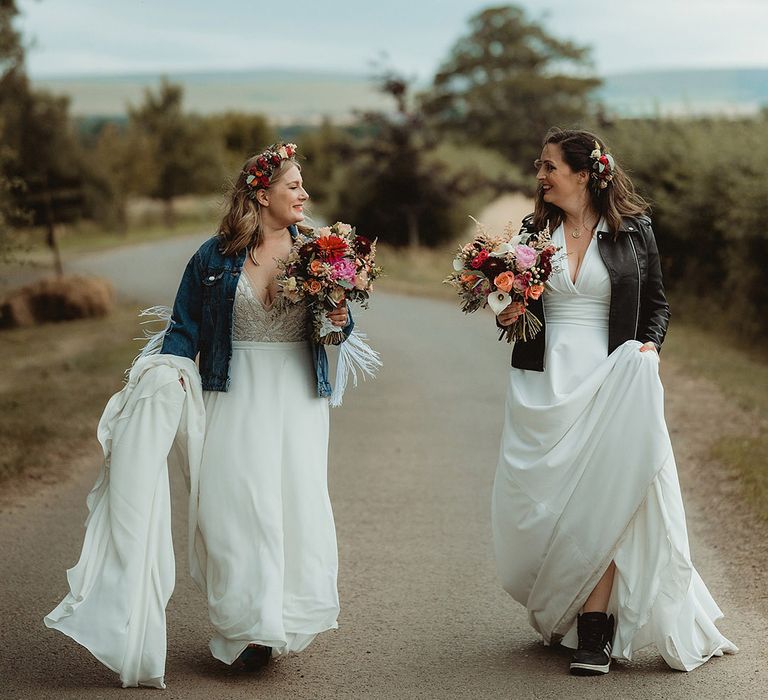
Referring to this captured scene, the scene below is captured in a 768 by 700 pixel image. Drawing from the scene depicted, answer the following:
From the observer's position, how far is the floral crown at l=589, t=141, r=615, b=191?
235 inches

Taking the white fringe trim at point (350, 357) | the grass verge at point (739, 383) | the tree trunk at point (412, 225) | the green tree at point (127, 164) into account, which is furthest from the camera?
the green tree at point (127, 164)

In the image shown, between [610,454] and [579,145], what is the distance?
1.53 metres

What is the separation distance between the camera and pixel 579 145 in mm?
6027

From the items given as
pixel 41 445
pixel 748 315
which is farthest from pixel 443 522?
pixel 748 315

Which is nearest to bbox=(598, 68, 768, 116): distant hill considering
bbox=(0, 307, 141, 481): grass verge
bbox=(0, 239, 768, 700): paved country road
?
bbox=(0, 307, 141, 481): grass verge

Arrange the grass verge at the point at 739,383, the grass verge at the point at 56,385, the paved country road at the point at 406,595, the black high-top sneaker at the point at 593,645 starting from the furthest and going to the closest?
the grass verge at the point at 56,385 < the grass verge at the point at 739,383 < the black high-top sneaker at the point at 593,645 < the paved country road at the point at 406,595

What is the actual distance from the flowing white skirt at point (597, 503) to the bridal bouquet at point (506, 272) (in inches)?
9.4

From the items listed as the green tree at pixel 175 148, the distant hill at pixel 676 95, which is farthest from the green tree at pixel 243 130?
the distant hill at pixel 676 95

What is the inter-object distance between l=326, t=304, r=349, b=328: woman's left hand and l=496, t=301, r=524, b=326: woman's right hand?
2.43ft

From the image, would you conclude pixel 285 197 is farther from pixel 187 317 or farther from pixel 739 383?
pixel 739 383

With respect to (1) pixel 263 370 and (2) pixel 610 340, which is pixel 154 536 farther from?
(2) pixel 610 340

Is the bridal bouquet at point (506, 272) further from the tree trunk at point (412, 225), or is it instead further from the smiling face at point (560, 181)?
the tree trunk at point (412, 225)

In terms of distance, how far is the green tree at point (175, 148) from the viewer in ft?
230

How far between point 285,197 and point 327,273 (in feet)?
1.85
